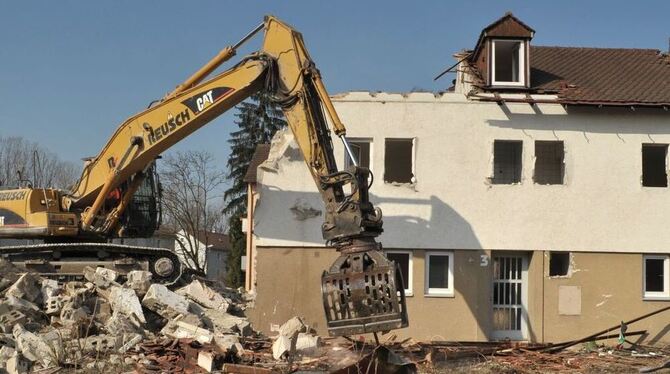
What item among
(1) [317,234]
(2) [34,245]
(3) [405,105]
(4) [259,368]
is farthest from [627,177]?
(2) [34,245]

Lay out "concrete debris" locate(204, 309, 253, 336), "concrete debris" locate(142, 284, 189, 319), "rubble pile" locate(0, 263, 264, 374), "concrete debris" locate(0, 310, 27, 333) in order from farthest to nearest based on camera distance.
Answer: "concrete debris" locate(204, 309, 253, 336)
"concrete debris" locate(142, 284, 189, 319)
"concrete debris" locate(0, 310, 27, 333)
"rubble pile" locate(0, 263, 264, 374)

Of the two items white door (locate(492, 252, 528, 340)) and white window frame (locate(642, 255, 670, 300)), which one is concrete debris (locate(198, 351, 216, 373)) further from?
white window frame (locate(642, 255, 670, 300))

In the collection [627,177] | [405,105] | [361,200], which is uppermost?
[405,105]

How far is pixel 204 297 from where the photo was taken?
17172 mm

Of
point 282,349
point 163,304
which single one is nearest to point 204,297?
point 163,304

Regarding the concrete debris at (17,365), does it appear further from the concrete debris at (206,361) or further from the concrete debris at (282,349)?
the concrete debris at (282,349)

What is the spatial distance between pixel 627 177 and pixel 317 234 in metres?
7.07

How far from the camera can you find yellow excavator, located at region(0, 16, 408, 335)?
1177cm

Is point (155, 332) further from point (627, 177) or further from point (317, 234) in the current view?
point (627, 177)

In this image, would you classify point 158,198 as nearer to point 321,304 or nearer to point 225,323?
point 225,323

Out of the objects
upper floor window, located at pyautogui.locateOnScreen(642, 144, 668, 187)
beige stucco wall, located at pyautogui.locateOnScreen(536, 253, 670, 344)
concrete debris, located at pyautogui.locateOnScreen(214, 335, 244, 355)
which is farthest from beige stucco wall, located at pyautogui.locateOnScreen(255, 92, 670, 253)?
concrete debris, located at pyautogui.locateOnScreen(214, 335, 244, 355)

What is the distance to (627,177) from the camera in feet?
58.9

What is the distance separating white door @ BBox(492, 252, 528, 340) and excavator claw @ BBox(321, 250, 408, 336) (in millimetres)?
6904

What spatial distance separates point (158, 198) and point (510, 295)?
8.37m
